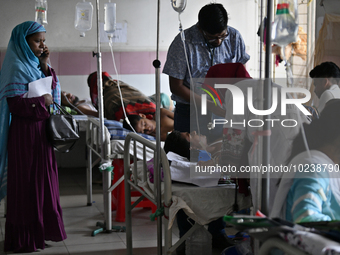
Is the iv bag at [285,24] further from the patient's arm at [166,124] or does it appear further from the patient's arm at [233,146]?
the patient's arm at [166,124]

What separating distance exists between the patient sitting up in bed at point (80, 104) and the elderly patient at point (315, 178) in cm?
398

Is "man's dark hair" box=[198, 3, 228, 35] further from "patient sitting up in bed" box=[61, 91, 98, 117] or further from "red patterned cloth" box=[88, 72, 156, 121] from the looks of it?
"patient sitting up in bed" box=[61, 91, 98, 117]

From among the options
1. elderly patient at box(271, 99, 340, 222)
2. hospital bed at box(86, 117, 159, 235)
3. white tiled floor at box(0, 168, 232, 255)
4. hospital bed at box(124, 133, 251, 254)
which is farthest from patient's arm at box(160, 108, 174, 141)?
elderly patient at box(271, 99, 340, 222)

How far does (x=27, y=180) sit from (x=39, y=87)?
2.14 feet

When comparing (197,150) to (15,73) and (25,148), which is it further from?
(15,73)

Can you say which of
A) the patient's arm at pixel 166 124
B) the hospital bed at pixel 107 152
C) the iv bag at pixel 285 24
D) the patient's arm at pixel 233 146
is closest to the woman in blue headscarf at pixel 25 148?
the hospital bed at pixel 107 152

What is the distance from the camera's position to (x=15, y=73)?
268cm

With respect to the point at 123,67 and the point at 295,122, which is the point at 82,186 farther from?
the point at 295,122

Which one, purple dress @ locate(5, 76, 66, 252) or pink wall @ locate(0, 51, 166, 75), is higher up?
pink wall @ locate(0, 51, 166, 75)

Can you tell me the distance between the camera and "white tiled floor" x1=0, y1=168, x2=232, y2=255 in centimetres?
280

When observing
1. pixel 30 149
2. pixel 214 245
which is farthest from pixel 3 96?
pixel 214 245

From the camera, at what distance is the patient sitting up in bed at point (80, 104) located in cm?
522

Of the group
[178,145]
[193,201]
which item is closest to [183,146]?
[178,145]

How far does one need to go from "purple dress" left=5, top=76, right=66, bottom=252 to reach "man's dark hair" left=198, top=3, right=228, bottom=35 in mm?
1211
